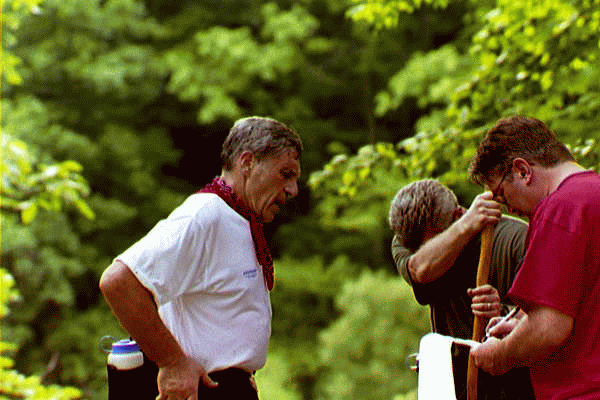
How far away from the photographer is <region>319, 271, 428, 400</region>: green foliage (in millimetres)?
11641

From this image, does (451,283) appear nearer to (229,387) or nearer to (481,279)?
(481,279)

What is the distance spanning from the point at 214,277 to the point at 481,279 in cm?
76

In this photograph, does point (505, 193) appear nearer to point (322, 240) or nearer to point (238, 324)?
point (238, 324)

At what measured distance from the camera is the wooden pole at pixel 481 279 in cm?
250

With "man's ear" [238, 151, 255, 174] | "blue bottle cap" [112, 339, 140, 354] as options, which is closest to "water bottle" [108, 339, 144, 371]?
"blue bottle cap" [112, 339, 140, 354]

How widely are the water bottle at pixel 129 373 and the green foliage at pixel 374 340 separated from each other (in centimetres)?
935

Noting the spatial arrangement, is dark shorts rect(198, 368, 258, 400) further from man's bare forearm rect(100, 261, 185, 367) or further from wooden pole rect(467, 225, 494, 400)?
wooden pole rect(467, 225, 494, 400)

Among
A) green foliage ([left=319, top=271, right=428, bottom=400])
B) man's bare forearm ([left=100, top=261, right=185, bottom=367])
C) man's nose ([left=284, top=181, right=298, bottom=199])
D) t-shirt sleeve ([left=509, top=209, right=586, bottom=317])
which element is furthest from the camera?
green foliage ([left=319, top=271, right=428, bottom=400])

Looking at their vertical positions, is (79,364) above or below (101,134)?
below

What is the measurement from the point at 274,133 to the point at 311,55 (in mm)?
15746

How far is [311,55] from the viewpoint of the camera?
1819 cm

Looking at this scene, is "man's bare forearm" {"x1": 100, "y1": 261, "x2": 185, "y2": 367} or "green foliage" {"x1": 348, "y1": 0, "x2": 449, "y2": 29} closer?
"man's bare forearm" {"x1": 100, "y1": 261, "x2": 185, "y2": 367}

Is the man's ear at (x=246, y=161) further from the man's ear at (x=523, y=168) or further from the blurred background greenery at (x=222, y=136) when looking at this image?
the blurred background greenery at (x=222, y=136)

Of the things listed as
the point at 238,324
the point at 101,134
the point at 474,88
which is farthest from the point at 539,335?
the point at 101,134
